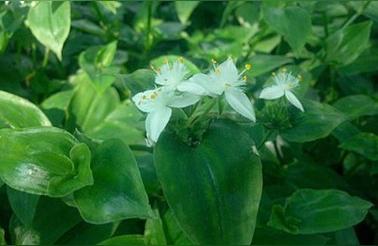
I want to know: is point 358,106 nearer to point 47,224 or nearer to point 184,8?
point 184,8

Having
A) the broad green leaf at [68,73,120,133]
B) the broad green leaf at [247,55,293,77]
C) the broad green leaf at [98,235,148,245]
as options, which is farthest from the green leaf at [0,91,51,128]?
the broad green leaf at [247,55,293,77]

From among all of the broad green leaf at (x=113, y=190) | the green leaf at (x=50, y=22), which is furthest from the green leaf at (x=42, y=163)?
the green leaf at (x=50, y=22)

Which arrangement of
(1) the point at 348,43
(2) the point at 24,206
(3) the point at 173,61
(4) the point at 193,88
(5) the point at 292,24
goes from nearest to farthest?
(4) the point at 193,88
(2) the point at 24,206
(3) the point at 173,61
(5) the point at 292,24
(1) the point at 348,43

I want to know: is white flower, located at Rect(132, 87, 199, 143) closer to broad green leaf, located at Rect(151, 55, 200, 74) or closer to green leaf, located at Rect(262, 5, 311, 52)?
broad green leaf, located at Rect(151, 55, 200, 74)

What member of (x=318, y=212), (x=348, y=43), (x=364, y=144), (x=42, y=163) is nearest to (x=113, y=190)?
(x=42, y=163)

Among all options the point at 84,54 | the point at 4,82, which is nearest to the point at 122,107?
the point at 84,54

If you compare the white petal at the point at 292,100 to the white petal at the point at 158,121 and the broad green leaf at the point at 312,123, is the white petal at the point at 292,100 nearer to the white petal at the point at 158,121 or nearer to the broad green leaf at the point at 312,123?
the broad green leaf at the point at 312,123
